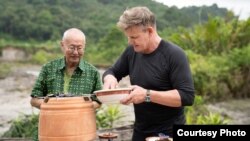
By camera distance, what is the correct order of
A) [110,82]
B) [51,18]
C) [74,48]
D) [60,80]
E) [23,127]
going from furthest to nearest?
[51,18] < [23,127] < [60,80] < [74,48] < [110,82]

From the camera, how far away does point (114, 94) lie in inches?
80.3

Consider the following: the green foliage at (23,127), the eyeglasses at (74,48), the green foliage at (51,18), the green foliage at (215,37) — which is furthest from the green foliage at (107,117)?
the green foliage at (51,18)

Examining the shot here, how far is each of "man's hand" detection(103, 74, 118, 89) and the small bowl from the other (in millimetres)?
289

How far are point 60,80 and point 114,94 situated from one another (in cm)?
80

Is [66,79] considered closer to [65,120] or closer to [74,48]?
[74,48]

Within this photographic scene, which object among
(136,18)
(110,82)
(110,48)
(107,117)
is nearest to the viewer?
(136,18)

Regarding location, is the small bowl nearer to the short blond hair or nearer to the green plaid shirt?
the short blond hair

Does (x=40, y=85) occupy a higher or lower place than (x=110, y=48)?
lower

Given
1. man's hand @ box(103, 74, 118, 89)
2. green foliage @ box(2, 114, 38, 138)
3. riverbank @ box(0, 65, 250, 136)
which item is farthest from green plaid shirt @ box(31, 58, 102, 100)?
riverbank @ box(0, 65, 250, 136)

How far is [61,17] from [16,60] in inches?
439

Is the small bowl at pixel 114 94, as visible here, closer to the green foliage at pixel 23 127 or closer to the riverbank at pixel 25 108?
the green foliage at pixel 23 127

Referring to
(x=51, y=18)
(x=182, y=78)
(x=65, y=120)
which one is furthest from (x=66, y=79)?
(x=51, y=18)

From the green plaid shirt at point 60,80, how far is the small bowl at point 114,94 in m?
0.68

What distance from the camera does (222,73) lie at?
40.8 ft
